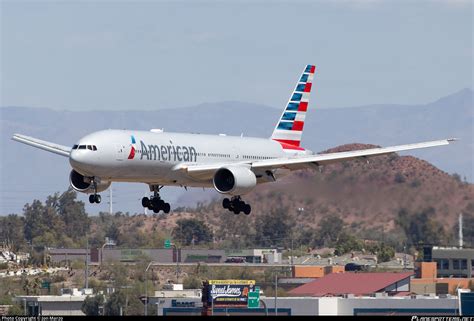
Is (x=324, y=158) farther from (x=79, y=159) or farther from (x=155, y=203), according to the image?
(x=79, y=159)

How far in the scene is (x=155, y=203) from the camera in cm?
8669

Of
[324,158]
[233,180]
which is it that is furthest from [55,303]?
[324,158]

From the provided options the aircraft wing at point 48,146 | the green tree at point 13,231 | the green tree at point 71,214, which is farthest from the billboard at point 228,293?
the green tree at point 71,214

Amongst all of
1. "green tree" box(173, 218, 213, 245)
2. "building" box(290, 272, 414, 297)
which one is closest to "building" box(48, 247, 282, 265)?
"green tree" box(173, 218, 213, 245)

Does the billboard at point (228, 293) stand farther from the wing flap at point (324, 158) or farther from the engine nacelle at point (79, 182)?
the engine nacelle at point (79, 182)

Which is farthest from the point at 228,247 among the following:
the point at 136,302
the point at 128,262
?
the point at 136,302

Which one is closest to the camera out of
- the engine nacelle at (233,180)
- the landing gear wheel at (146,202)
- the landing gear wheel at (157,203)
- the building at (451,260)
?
the engine nacelle at (233,180)

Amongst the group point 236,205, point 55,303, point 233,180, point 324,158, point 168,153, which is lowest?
point 55,303

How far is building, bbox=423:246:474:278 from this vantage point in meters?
124

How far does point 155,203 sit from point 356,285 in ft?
124

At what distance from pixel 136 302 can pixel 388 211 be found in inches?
909

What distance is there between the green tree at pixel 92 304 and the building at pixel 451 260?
27.2 m

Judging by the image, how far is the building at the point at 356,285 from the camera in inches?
4712

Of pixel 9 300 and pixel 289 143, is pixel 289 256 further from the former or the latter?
pixel 289 143
